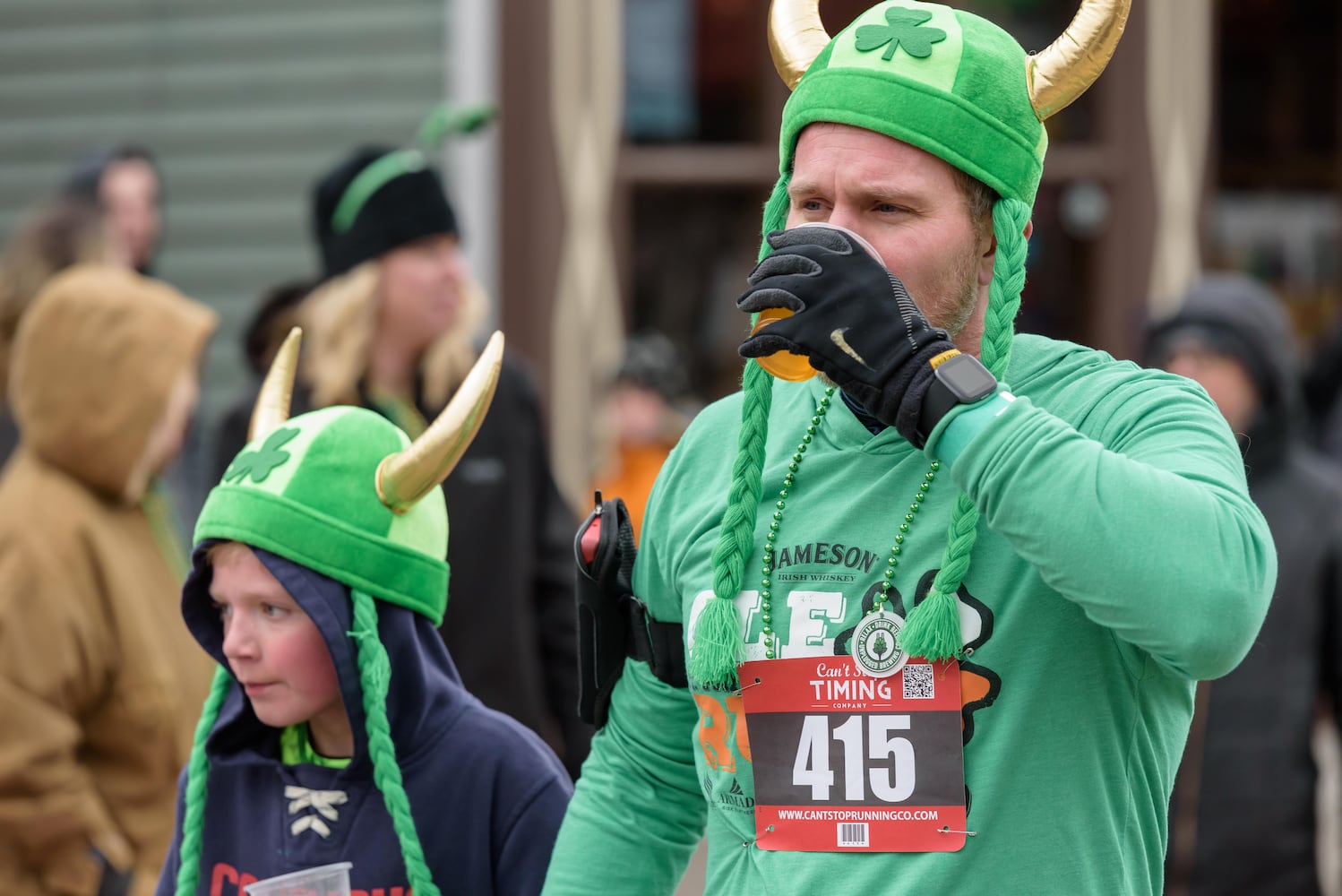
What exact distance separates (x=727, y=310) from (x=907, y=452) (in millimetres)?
5739

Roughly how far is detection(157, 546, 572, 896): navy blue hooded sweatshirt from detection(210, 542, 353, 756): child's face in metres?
0.04

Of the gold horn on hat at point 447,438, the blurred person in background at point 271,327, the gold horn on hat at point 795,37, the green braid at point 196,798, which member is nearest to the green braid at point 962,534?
the gold horn on hat at point 795,37

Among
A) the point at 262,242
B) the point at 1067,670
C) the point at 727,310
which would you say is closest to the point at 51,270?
the point at 262,242

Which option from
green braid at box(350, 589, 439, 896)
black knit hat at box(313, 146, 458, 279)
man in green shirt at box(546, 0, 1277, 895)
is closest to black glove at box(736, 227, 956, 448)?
man in green shirt at box(546, 0, 1277, 895)

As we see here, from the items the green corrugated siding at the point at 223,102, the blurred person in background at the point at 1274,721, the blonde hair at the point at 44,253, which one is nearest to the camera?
A: the blurred person in background at the point at 1274,721

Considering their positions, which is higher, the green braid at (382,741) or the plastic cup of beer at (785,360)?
the plastic cup of beer at (785,360)

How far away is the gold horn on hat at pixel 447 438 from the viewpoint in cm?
259

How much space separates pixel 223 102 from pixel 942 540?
5.99 meters

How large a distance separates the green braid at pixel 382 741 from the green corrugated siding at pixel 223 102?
4.72 metres

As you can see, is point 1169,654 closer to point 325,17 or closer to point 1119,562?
point 1119,562

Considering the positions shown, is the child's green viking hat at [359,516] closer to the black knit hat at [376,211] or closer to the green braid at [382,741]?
the green braid at [382,741]

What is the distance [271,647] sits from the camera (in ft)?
8.74

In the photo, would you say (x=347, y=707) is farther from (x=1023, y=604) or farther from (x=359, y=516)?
(x=1023, y=604)

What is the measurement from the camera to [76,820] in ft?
12.0
